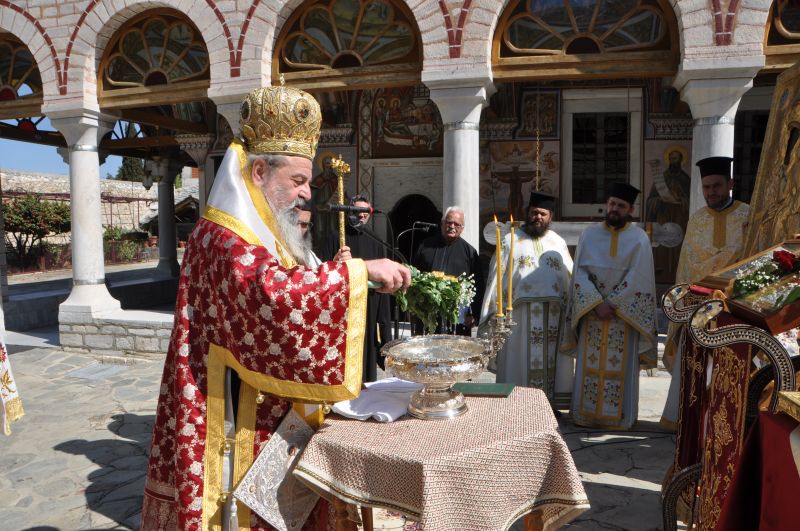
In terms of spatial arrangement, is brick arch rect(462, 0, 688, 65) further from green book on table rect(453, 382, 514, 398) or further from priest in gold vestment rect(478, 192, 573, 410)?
green book on table rect(453, 382, 514, 398)

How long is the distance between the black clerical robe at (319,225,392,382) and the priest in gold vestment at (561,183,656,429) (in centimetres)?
155

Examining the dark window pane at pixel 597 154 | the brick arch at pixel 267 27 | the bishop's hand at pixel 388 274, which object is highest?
the brick arch at pixel 267 27

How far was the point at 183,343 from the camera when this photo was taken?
208cm

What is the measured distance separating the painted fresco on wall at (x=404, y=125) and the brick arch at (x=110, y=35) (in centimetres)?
414

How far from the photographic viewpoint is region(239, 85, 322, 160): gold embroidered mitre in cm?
212

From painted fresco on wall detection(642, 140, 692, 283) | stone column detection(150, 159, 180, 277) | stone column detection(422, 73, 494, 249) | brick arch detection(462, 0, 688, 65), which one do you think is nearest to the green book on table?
stone column detection(422, 73, 494, 249)

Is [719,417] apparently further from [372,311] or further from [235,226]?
[372,311]

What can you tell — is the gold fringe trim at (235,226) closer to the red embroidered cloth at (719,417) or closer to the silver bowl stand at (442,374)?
the silver bowl stand at (442,374)

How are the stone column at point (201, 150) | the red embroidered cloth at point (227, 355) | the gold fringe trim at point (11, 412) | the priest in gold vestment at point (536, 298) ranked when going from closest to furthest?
the red embroidered cloth at point (227, 355) → the gold fringe trim at point (11, 412) → the priest in gold vestment at point (536, 298) → the stone column at point (201, 150)

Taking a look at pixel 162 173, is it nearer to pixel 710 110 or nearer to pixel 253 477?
pixel 710 110

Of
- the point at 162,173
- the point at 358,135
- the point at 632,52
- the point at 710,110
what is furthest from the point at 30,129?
the point at 710,110

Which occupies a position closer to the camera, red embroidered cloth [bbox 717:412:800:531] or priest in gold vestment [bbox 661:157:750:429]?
red embroidered cloth [bbox 717:412:800:531]

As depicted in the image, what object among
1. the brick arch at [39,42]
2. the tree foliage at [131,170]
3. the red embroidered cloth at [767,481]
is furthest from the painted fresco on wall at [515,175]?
the tree foliage at [131,170]

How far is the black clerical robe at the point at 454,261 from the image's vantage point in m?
5.21
